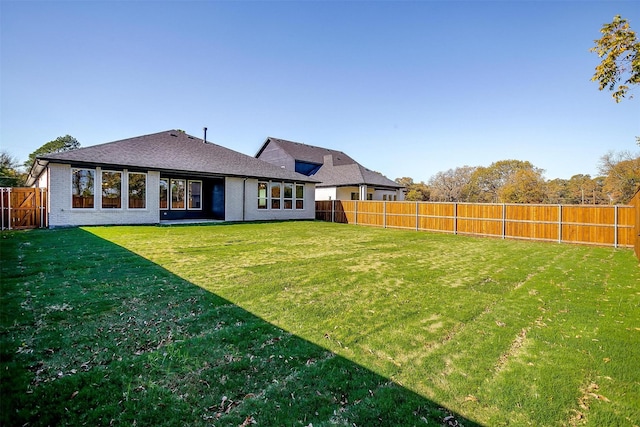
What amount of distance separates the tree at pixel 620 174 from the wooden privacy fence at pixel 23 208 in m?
44.8

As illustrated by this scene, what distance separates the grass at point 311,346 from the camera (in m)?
2.24

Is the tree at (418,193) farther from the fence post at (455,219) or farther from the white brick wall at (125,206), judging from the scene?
the white brick wall at (125,206)

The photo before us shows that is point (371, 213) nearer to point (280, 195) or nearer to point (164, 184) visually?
point (280, 195)

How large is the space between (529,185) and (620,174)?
25.6 ft

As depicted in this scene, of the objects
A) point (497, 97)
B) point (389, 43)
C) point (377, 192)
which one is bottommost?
point (377, 192)

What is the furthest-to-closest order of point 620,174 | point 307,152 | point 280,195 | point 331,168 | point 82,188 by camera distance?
point 307,152, point 331,168, point 620,174, point 280,195, point 82,188

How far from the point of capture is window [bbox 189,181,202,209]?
19328mm

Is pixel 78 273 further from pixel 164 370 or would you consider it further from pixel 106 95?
pixel 106 95

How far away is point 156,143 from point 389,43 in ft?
46.7

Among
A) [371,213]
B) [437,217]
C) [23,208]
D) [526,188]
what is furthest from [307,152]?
[526,188]

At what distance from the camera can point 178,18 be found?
35.6 ft

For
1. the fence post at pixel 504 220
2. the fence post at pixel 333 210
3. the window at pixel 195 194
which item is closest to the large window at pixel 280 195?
the fence post at pixel 333 210

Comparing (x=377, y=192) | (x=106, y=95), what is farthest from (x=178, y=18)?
(x=377, y=192)

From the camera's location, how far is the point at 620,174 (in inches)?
1172
